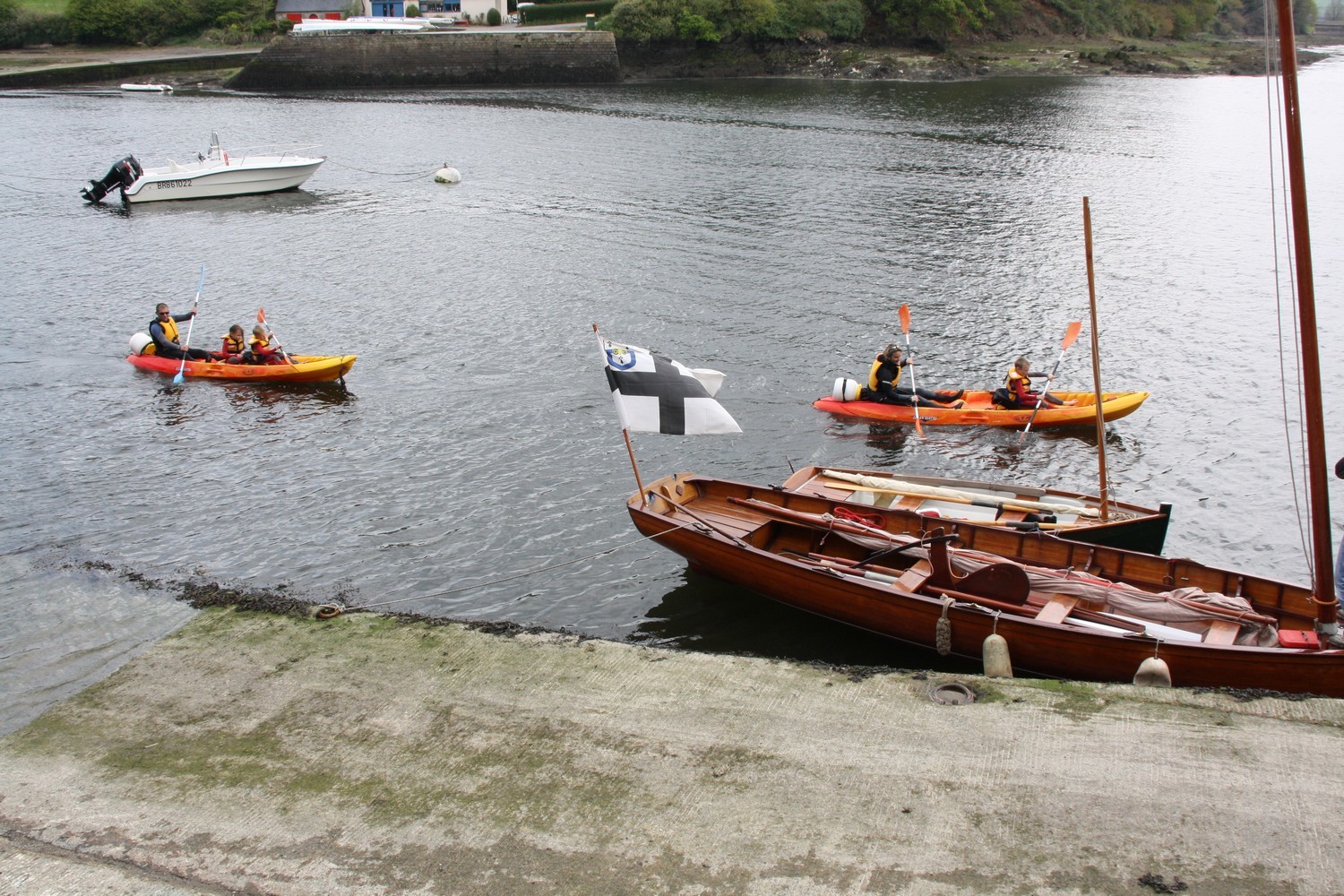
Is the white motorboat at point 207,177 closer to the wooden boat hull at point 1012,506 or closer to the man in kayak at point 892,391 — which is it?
the man in kayak at point 892,391

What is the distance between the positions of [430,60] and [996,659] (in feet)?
257

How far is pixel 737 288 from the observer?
31.4 meters

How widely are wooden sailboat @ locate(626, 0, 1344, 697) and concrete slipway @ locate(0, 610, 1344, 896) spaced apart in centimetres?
96

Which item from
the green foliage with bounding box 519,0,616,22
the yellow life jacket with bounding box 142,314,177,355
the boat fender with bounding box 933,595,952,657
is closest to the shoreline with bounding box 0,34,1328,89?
the green foliage with bounding box 519,0,616,22

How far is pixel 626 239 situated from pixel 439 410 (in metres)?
16.1

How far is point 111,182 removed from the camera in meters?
44.1

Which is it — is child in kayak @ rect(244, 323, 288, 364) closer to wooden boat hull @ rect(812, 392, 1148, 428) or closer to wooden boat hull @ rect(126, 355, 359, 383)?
wooden boat hull @ rect(126, 355, 359, 383)

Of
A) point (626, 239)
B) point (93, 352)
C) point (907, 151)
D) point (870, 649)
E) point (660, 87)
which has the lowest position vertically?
point (870, 649)

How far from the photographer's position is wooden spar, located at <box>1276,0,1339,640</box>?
9508 millimetres

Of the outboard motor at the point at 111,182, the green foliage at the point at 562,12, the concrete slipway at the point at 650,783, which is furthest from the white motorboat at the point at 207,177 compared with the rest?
the green foliage at the point at 562,12

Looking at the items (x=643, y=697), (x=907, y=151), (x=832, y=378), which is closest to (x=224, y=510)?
(x=643, y=697)

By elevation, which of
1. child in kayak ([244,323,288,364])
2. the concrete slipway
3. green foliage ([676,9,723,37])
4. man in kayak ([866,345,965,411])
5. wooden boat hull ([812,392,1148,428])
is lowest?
the concrete slipway

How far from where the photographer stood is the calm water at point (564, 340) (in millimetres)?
16344

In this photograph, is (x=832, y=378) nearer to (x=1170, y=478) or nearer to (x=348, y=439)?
(x=1170, y=478)
